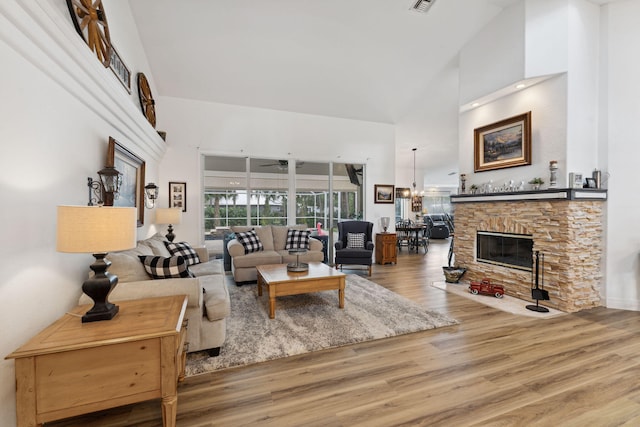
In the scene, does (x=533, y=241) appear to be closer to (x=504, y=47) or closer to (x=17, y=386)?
(x=504, y=47)

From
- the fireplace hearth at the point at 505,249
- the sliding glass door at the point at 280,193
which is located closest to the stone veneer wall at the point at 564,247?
the fireplace hearth at the point at 505,249

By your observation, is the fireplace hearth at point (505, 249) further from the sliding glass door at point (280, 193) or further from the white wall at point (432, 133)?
the white wall at point (432, 133)

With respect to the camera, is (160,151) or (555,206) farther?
(160,151)

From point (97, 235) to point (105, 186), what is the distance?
123cm

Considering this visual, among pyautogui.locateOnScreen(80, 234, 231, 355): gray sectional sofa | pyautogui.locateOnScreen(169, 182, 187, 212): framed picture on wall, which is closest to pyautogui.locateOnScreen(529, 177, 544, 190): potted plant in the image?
pyautogui.locateOnScreen(80, 234, 231, 355): gray sectional sofa

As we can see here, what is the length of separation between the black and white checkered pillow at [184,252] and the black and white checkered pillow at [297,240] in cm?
174

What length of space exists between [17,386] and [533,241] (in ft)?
17.0

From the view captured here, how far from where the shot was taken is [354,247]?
5.69 meters

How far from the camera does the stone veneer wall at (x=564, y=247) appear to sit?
3521 mm

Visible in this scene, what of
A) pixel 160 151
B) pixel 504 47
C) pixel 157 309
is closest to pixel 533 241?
pixel 504 47

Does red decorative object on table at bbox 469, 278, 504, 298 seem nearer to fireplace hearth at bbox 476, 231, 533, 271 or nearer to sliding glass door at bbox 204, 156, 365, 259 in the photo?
fireplace hearth at bbox 476, 231, 533, 271

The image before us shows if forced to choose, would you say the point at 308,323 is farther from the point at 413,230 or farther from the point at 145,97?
the point at 413,230

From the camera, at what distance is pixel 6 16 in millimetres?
1300

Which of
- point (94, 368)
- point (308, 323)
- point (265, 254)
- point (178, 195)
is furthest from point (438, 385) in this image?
point (178, 195)
